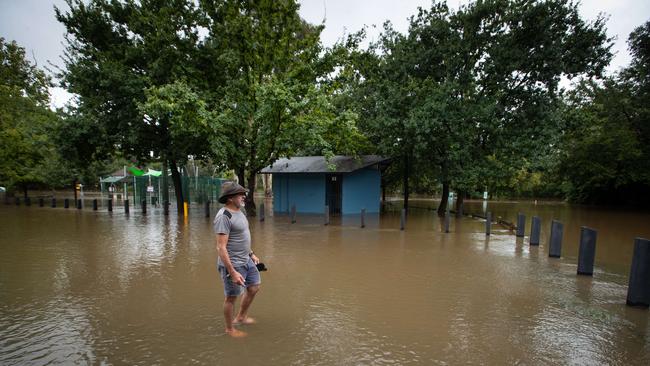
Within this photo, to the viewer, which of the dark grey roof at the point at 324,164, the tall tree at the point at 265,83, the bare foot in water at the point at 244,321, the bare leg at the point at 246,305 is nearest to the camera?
the bare leg at the point at 246,305

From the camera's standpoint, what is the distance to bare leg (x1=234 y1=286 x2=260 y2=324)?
4523 mm

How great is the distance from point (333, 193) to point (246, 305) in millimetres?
17466

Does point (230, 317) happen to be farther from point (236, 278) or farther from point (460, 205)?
point (460, 205)

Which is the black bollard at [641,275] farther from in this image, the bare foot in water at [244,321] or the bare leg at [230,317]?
the bare leg at [230,317]

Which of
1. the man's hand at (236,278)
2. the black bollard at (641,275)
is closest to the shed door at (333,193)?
the black bollard at (641,275)

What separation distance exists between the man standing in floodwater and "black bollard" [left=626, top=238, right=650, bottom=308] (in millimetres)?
5714

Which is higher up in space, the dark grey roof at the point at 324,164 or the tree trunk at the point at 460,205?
the dark grey roof at the point at 324,164

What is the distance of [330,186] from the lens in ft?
72.7

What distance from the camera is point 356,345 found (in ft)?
14.0

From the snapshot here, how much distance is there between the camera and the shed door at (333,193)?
21.6 m

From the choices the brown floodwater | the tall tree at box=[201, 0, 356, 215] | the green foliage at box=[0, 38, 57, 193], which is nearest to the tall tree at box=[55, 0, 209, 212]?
the tall tree at box=[201, 0, 356, 215]

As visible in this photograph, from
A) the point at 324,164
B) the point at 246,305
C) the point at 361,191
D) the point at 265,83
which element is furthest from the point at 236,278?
the point at 361,191

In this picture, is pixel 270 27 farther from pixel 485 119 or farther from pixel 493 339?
pixel 493 339

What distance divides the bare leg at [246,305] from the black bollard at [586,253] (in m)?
6.72
